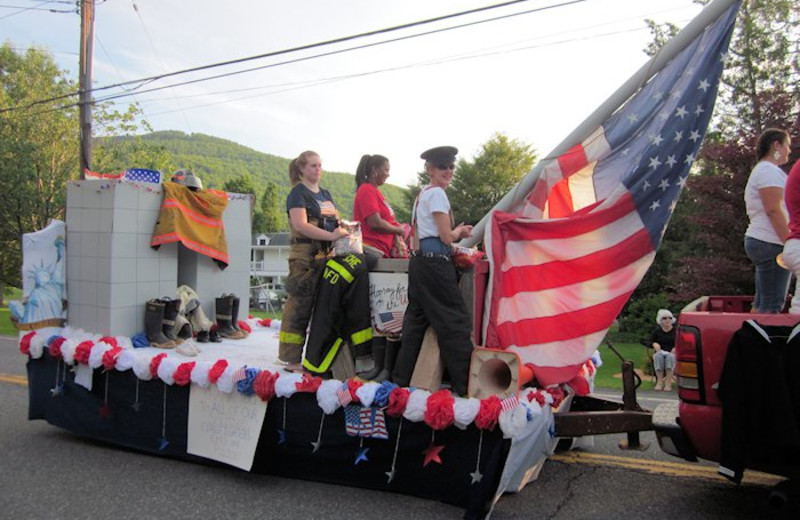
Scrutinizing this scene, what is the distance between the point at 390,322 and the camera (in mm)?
4672

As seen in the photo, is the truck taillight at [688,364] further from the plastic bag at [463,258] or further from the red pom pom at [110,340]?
the red pom pom at [110,340]

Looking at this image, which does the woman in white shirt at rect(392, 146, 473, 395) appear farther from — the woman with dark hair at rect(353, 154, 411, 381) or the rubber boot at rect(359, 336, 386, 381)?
the woman with dark hair at rect(353, 154, 411, 381)

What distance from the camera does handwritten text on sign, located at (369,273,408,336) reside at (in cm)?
466

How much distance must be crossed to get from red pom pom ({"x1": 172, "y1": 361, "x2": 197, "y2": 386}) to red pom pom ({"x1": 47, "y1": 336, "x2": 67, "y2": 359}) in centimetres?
152

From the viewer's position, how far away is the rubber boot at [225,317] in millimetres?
6680

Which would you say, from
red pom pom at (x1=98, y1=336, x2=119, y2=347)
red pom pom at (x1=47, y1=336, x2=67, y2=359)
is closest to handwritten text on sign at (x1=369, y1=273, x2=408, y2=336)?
red pom pom at (x1=98, y1=336, x2=119, y2=347)

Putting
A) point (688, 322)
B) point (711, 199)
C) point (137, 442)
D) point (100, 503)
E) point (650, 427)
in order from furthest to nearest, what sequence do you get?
point (711, 199) → point (137, 442) → point (100, 503) → point (650, 427) → point (688, 322)

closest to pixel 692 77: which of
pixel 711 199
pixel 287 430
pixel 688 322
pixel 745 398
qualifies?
pixel 688 322

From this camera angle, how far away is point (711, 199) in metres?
12.6

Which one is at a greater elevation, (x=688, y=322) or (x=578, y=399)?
(x=688, y=322)

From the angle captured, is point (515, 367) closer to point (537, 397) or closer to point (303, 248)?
point (537, 397)

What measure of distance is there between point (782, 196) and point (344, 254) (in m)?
3.22

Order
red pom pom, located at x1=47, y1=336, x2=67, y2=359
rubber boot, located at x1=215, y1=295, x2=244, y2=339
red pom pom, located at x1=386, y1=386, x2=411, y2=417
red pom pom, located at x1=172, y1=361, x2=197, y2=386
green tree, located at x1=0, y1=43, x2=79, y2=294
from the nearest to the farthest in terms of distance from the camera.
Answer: red pom pom, located at x1=386, y1=386, x2=411, y2=417, red pom pom, located at x1=172, y1=361, x2=197, y2=386, red pom pom, located at x1=47, y1=336, x2=67, y2=359, rubber boot, located at x1=215, y1=295, x2=244, y2=339, green tree, located at x1=0, y1=43, x2=79, y2=294

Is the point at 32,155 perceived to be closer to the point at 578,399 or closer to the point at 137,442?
the point at 137,442
